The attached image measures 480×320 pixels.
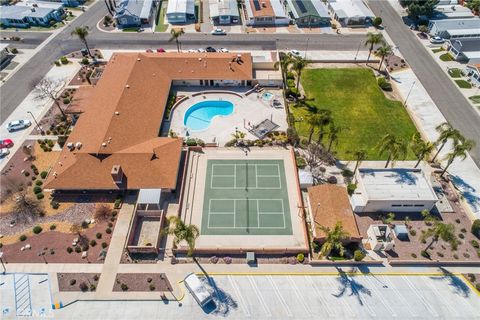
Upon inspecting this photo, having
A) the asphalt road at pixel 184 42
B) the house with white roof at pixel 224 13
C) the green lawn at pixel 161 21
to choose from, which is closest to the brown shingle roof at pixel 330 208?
the asphalt road at pixel 184 42

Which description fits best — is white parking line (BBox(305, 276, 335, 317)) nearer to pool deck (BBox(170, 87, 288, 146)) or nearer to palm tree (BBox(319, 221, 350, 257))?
palm tree (BBox(319, 221, 350, 257))

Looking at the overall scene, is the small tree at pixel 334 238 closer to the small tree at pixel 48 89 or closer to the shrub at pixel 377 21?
the small tree at pixel 48 89

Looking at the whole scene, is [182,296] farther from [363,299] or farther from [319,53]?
[319,53]

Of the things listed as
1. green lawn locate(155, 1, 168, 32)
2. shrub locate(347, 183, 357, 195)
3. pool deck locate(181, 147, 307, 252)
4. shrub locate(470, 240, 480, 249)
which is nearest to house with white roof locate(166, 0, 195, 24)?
green lawn locate(155, 1, 168, 32)

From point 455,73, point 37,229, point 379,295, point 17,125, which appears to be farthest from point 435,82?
point 17,125

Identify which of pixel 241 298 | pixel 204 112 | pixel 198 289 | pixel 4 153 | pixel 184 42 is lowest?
pixel 241 298

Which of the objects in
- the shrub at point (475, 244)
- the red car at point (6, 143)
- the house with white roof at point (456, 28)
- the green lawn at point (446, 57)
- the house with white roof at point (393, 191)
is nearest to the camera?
the shrub at point (475, 244)

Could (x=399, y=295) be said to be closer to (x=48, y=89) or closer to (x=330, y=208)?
(x=330, y=208)
